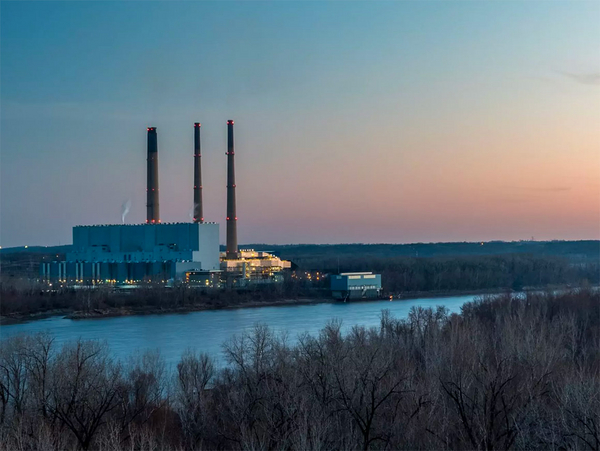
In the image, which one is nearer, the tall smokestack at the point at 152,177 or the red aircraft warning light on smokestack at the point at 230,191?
the tall smokestack at the point at 152,177

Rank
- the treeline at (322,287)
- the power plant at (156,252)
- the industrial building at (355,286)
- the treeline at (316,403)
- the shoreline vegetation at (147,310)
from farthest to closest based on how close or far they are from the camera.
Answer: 1. the industrial building at (355,286)
2. the power plant at (156,252)
3. the treeline at (322,287)
4. the shoreline vegetation at (147,310)
5. the treeline at (316,403)

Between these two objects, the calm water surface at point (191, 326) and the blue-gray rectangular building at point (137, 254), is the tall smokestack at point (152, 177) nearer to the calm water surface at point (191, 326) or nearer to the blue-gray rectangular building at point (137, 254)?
the blue-gray rectangular building at point (137, 254)

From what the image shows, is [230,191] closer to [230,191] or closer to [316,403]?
[230,191]

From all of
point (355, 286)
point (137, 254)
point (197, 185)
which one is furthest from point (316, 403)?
point (355, 286)

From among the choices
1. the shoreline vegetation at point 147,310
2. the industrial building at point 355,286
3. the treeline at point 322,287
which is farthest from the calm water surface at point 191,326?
the industrial building at point 355,286

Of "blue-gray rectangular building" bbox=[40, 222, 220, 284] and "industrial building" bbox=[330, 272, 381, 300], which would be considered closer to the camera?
"blue-gray rectangular building" bbox=[40, 222, 220, 284]

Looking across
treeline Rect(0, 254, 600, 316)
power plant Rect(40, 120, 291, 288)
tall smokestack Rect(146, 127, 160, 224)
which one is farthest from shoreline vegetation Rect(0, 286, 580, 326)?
tall smokestack Rect(146, 127, 160, 224)

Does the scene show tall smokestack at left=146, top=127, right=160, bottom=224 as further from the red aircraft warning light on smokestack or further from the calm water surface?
the calm water surface

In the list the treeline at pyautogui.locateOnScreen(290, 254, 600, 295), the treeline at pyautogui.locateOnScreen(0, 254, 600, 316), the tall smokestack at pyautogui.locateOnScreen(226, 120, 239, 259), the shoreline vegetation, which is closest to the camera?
the shoreline vegetation
